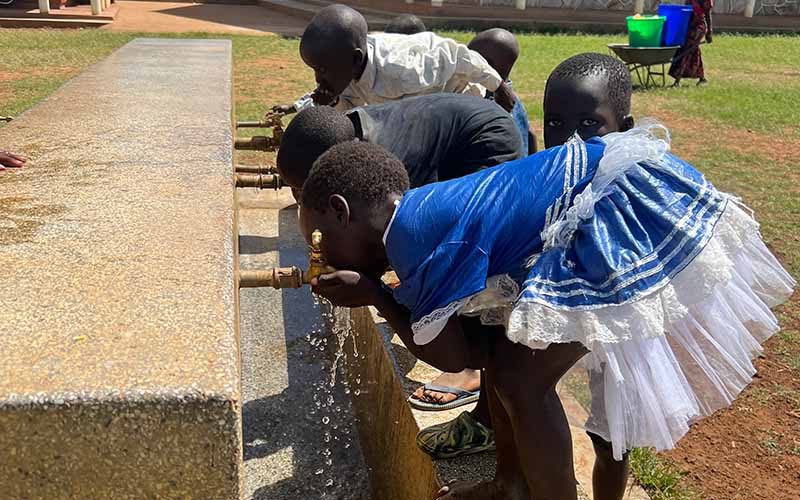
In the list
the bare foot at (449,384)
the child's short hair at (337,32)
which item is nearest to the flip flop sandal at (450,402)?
the bare foot at (449,384)

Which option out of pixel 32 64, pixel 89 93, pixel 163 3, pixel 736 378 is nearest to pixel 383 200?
pixel 736 378

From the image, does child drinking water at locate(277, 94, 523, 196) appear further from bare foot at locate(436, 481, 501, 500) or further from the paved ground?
the paved ground

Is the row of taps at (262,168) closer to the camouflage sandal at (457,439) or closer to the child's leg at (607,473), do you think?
the camouflage sandal at (457,439)

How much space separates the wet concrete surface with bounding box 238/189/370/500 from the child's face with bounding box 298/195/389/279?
3.61 feet

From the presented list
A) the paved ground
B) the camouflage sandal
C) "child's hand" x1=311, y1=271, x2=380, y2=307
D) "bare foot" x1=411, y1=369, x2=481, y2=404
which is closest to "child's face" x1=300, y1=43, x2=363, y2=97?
"bare foot" x1=411, y1=369, x2=481, y2=404

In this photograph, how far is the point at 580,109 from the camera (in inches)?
102

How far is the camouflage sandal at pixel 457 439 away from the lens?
2230 mm

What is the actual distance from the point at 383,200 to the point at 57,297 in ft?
2.33

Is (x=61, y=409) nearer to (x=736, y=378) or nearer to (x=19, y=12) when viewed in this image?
(x=736, y=378)

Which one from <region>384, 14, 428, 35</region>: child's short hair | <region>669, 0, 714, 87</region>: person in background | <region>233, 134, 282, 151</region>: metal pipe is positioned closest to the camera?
<region>233, 134, 282, 151</region>: metal pipe

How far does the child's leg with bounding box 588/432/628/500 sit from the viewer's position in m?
2.09

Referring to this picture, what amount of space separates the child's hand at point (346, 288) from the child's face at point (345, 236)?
73 millimetres

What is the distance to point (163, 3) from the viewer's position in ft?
63.3

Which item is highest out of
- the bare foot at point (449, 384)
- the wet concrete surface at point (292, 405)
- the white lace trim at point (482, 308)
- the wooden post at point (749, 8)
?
the white lace trim at point (482, 308)
